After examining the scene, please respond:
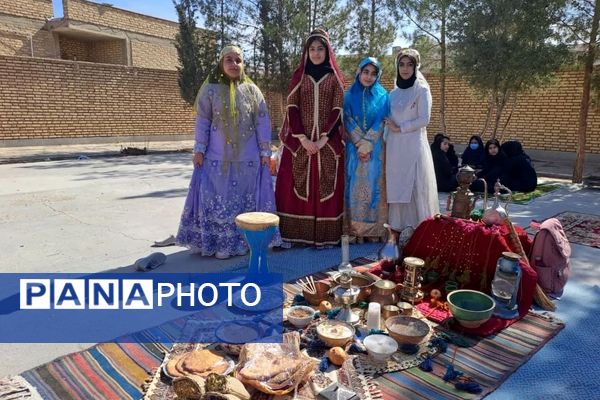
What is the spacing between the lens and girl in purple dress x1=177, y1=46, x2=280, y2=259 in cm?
352

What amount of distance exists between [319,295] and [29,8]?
15818 millimetres

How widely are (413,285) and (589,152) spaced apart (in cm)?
964

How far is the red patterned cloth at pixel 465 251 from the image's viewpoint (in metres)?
2.91

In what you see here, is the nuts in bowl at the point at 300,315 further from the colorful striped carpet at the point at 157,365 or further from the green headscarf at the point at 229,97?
the green headscarf at the point at 229,97

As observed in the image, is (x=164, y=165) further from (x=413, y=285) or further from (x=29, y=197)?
(x=413, y=285)

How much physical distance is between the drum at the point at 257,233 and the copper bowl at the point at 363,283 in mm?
530

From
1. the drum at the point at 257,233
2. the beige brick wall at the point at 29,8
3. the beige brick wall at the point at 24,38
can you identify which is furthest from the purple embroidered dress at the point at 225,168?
the beige brick wall at the point at 29,8

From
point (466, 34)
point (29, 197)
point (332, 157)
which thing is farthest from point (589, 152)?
point (29, 197)

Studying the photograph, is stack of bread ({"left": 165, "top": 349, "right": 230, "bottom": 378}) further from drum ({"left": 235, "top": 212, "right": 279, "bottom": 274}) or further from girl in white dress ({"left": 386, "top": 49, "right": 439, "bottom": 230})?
girl in white dress ({"left": 386, "top": 49, "right": 439, "bottom": 230})

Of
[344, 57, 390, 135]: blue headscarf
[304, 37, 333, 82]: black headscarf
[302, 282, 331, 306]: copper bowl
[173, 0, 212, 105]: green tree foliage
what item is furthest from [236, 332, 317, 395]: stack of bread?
[173, 0, 212, 105]: green tree foliage

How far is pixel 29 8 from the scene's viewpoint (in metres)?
14.0

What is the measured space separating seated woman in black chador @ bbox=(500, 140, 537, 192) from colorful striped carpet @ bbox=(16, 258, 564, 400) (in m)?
4.67

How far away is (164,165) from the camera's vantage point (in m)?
9.65

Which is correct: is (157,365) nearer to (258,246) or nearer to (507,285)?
(258,246)
